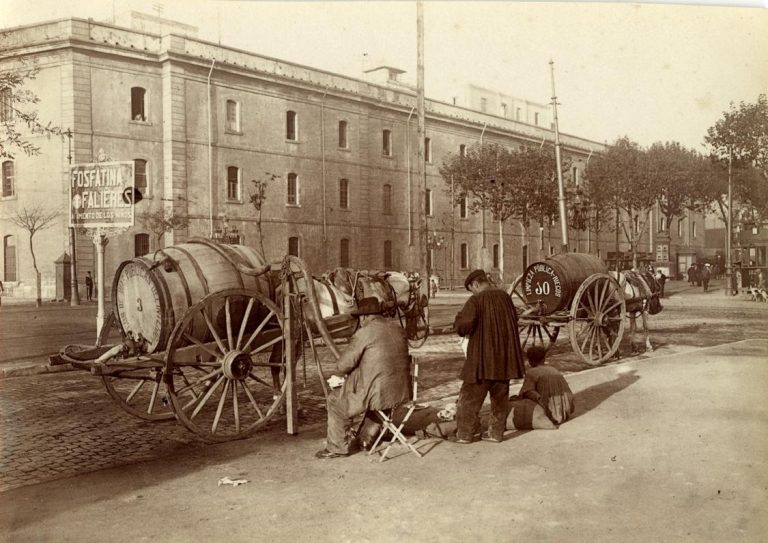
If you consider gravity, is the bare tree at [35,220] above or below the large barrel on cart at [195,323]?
above

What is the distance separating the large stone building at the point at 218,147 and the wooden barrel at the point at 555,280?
10322mm

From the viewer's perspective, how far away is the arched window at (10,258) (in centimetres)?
2290

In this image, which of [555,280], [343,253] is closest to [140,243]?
[343,253]

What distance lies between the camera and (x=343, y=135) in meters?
32.5

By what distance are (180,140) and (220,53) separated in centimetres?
375

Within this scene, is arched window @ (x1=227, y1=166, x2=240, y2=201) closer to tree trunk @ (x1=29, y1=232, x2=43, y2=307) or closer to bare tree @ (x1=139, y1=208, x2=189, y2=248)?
bare tree @ (x1=139, y1=208, x2=189, y2=248)

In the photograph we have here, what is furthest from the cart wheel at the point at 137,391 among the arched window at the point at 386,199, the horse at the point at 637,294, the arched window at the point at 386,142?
the arched window at the point at 386,199

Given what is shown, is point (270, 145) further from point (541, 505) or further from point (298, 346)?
point (541, 505)

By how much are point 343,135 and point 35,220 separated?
1402 cm

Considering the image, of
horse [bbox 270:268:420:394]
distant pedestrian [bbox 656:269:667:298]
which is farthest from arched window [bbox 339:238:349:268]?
horse [bbox 270:268:420:394]

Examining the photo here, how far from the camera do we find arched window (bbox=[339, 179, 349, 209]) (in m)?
32.6

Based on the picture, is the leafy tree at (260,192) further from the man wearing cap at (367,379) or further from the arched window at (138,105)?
the man wearing cap at (367,379)

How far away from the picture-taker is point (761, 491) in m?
5.02

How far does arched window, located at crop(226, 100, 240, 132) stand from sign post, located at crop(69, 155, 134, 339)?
16947 mm
